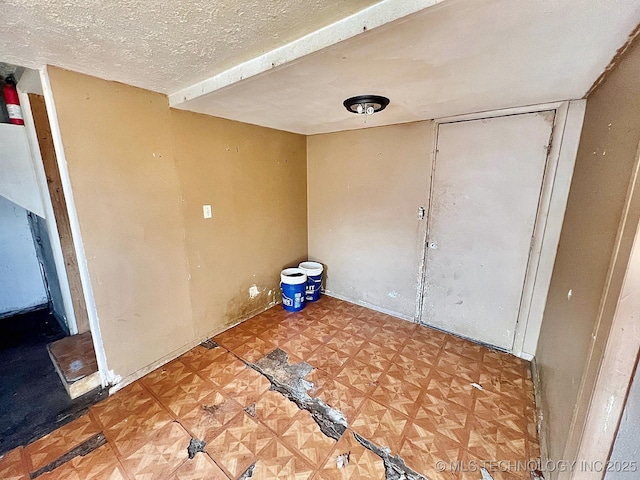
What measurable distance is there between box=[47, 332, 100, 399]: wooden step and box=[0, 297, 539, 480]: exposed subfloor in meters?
0.22

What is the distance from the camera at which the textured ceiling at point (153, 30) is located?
3.09 ft

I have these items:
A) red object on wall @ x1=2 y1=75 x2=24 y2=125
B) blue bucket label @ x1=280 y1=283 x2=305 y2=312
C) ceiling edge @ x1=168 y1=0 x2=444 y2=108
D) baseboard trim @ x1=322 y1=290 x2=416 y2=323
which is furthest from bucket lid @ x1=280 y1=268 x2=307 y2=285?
red object on wall @ x1=2 y1=75 x2=24 y2=125

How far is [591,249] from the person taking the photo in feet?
3.96

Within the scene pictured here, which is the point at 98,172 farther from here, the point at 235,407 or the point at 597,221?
the point at 597,221

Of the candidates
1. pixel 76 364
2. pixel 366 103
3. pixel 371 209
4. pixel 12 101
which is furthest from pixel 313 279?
pixel 12 101

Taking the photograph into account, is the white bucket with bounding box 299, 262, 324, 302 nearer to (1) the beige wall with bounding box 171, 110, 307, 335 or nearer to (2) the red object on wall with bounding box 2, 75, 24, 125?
(1) the beige wall with bounding box 171, 110, 307, 335

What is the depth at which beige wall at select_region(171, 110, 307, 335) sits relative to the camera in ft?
7.20

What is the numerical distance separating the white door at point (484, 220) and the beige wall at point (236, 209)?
1569 millimetres

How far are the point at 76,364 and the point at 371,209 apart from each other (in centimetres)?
281

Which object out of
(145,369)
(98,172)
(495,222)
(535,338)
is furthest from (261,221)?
(535,338)

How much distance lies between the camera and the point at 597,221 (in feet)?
3.89

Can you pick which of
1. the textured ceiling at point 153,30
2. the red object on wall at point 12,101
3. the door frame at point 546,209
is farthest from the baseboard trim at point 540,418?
the red object on wall at point 12,101

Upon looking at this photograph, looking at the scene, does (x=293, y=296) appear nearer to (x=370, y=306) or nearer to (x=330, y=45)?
(x=370, y=306)

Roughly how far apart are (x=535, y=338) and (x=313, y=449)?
1947mm
